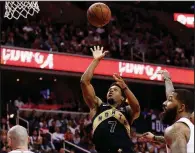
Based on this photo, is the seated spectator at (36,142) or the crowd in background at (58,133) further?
the crowd in background at (58,133)

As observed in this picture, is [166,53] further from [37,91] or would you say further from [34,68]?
[34,68]

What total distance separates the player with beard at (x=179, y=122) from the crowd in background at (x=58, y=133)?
8.38 meters

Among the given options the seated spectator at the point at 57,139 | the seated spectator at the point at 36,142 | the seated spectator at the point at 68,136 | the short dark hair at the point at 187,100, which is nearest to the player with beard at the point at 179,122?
the short dark hair at the point at 187,100

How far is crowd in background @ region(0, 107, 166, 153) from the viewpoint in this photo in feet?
43.7

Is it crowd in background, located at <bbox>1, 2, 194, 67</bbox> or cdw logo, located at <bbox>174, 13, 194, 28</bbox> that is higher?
cdw logo, located at <bbox>174, 13, 194, 28</bbox>

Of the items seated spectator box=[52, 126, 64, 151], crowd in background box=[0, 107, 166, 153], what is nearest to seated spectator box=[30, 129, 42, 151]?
crowd in background box=[0, 107, 166, 153]

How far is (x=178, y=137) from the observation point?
14.4ft

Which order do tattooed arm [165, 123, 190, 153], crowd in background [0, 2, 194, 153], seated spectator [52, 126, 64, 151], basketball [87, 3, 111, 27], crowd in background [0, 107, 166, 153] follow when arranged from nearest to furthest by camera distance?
tattooed arm [165, 123, 190, 153], basketball [87, 3, 111, 27], crowd in background [0, 107, 166, 153], seated spectator [52, 126, 64, 151], crowd in background [0, 2, 194, 153]

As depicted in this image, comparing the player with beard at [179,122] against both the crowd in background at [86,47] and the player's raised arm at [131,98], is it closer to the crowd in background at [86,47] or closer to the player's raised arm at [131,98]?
the player's raised arm at [131,98]

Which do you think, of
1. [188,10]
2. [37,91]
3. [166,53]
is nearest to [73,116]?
[37,91]

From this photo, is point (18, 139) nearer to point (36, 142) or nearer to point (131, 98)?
point (131, 98)

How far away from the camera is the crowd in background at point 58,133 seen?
13320 millimetres

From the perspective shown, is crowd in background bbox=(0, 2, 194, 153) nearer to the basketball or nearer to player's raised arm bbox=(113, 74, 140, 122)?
the basketball

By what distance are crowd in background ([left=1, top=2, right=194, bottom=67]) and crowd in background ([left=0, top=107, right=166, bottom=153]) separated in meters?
2.47
